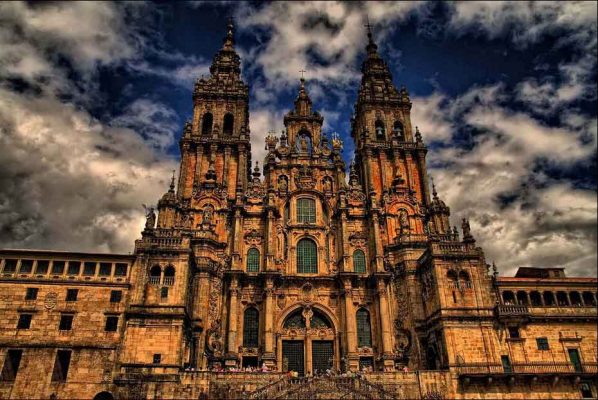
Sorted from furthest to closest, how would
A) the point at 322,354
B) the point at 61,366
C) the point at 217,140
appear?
1. the point at 217,140
2. the point at 322,354
3. the point at 61,366

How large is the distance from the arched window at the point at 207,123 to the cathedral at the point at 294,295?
0.79ft

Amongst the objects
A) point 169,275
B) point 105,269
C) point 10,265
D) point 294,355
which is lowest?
point 294,355

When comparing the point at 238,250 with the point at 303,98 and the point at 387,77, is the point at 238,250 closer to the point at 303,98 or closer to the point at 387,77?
the point at 303,98

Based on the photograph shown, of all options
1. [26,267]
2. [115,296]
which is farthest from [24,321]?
[115,296]

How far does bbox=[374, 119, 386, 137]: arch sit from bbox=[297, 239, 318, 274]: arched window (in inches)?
595

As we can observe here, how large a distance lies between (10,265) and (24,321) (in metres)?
4.22

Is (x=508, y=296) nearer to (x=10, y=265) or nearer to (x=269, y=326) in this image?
(x=269, y=326)

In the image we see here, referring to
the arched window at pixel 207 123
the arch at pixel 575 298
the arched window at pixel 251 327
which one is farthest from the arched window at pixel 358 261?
the arched window at pixel 207 123

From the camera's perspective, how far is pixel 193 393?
3097 cm

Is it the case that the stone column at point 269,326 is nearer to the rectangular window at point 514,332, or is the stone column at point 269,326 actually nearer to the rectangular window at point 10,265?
the rectangular window at point 514,332

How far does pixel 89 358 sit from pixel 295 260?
18.1 m

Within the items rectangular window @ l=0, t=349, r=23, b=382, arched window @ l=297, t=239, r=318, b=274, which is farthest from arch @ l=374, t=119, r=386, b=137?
rectangular window @ l=0, t=349, r=23, b=382

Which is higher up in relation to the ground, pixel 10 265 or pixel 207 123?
pixel 207 123

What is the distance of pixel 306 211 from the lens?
45531 mm
